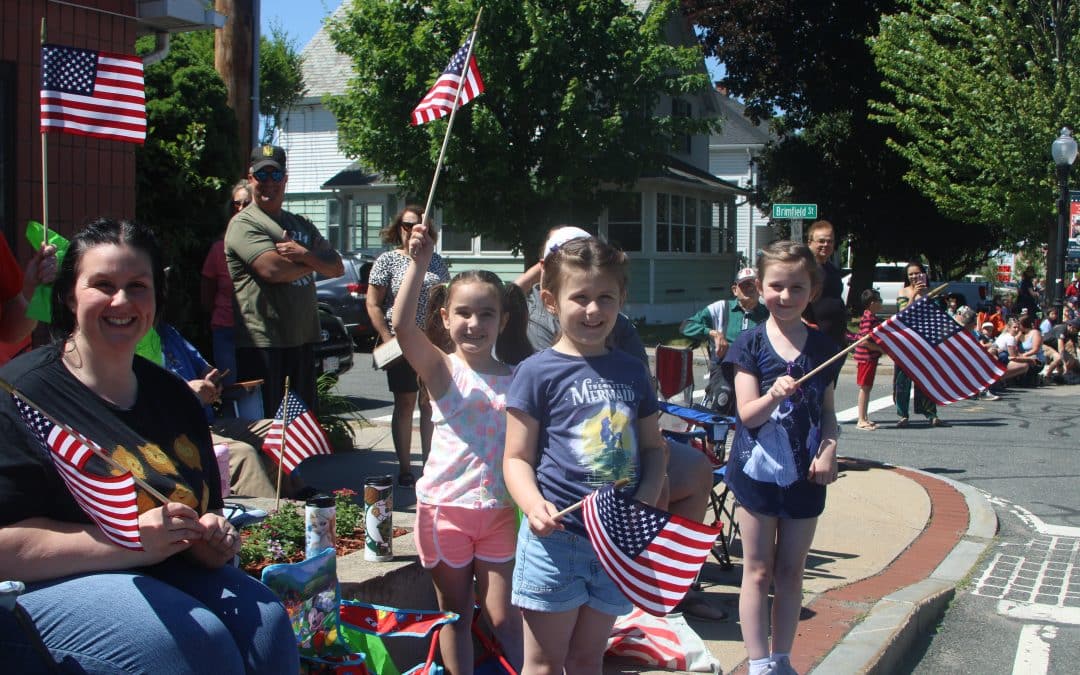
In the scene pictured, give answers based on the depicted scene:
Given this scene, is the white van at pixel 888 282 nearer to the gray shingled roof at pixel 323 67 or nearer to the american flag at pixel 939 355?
the gray shingled roof at pixel 323 67

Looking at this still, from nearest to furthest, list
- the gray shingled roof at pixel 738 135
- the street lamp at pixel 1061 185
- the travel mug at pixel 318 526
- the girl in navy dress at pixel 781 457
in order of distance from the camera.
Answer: the girl in navy dress at pixel 781 457 < the travel mug at pixel 318 526 < the street lamp at pixel 1061 185 < the gray shingled roof at pixel 738 135

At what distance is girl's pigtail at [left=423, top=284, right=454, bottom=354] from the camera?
412 centimetres

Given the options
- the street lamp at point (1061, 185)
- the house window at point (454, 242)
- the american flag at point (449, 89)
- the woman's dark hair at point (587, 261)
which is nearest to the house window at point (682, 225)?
the house window at point (454, 242)

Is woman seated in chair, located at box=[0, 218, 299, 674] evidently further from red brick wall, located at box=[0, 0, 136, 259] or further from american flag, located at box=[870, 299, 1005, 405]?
red brick wall, located at box=[0, 0, 136, 259]

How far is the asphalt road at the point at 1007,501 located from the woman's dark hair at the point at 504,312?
7.64ft

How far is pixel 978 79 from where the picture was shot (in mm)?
22078

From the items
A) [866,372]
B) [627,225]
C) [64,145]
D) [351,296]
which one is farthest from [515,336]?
[627,225]

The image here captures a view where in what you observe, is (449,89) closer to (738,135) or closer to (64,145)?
(64,145)

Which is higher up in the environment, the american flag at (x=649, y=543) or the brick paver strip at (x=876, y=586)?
the american flag at (x=649, y=543)

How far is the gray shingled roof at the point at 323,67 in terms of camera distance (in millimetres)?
34781

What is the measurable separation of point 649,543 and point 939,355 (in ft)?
5.02

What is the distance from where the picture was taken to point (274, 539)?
4344 millimetres

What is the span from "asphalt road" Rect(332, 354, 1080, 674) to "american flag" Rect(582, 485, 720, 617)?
2.43 m

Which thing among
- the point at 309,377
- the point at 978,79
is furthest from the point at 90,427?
the point at 978,79
